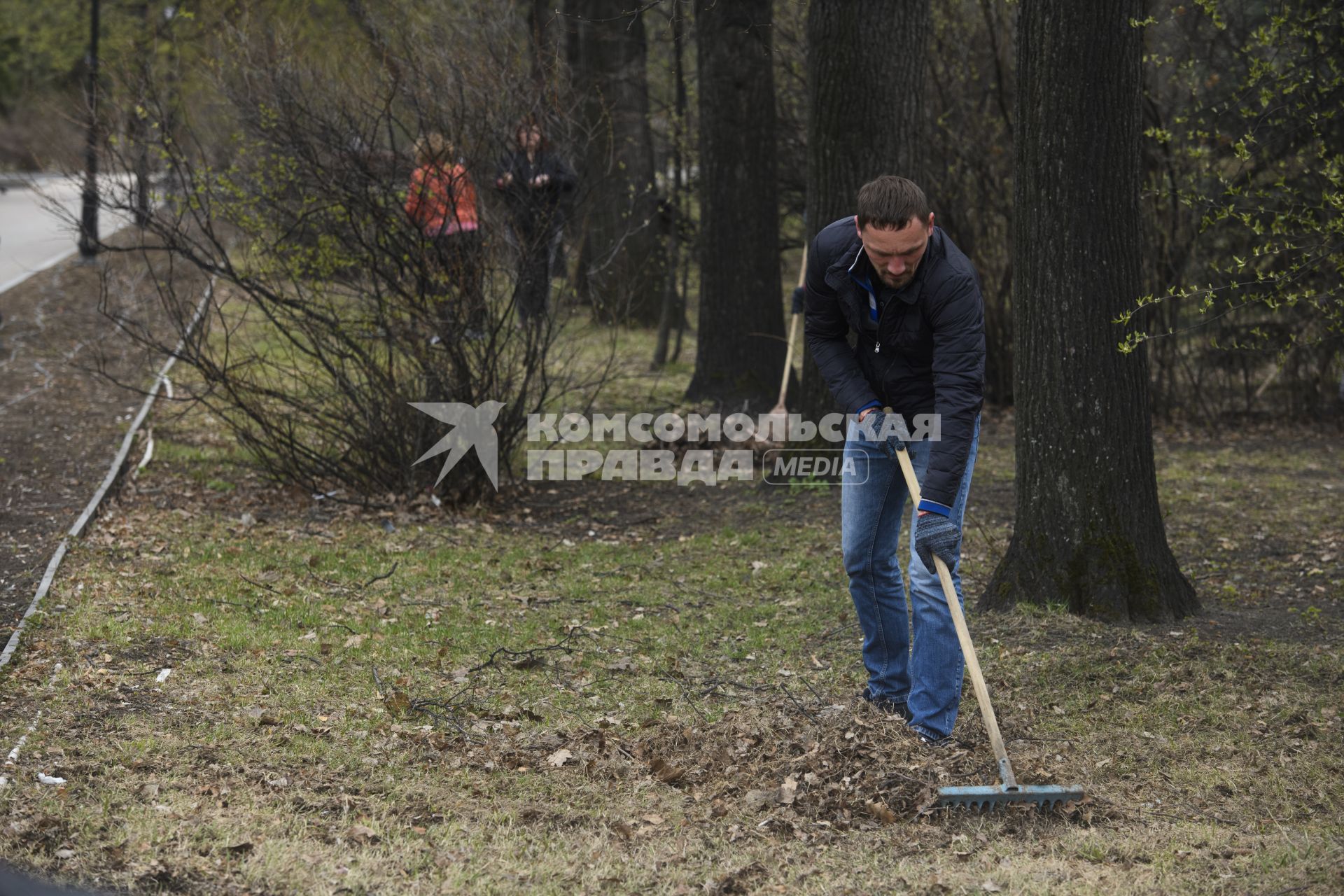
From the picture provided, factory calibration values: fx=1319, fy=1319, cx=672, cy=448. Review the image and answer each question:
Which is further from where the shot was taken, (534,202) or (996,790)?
(534,202)

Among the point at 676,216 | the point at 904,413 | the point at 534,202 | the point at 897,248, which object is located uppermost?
the point at 676,216

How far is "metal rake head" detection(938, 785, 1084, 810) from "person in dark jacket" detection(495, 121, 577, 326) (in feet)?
15.2

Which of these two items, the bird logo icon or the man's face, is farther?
the bird logo icon

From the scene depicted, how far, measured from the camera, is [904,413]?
4.61m

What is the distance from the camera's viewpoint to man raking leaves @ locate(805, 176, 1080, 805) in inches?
169

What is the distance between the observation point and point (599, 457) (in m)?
9.79

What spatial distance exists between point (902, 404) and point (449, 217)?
12.5 feet

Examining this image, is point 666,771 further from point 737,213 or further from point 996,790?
point 737,213

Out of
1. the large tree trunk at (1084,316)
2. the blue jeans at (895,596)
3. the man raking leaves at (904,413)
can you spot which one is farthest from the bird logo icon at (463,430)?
the blue jeans at (895,596)

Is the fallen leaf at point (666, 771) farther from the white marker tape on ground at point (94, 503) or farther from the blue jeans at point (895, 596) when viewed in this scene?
the white marker tape on ground at point (94, 503)

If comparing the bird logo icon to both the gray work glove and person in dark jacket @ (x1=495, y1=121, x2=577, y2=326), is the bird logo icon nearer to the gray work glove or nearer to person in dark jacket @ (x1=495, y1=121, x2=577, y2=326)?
person in dark jacket @ (x1=495, y1=121, x2=577, y2=326)

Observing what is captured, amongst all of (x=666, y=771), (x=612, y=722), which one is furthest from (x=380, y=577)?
(x=666, y=771)

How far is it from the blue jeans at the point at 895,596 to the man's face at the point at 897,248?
1.93 feet
